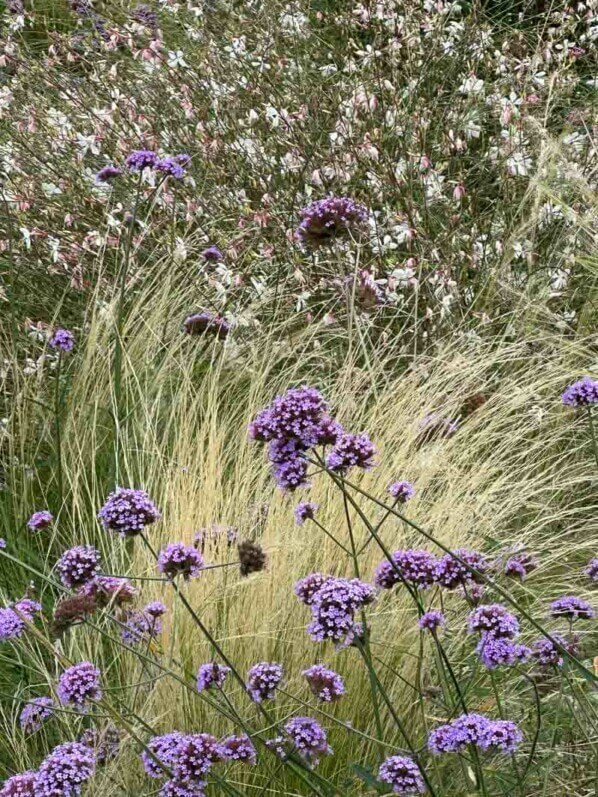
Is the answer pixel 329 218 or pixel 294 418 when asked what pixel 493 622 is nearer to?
pixel 294 418

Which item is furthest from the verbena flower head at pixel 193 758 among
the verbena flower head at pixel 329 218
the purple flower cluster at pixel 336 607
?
the verbena flower head at pixel 329 218

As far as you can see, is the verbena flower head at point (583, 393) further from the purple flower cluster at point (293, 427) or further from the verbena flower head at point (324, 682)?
the verbena flower head at point (324, 682)

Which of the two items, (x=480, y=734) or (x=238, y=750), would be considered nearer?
(x=480, y=734)

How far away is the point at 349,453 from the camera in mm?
1884

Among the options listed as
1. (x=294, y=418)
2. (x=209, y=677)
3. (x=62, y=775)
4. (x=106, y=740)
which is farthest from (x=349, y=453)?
(x=106, y=740)

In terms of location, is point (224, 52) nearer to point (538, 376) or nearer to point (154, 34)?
point (154, 34)

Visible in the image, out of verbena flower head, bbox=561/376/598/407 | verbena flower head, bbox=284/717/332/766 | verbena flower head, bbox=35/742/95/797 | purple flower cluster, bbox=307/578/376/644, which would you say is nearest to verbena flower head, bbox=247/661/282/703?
verbena flower head, bbox=284/717/332/766

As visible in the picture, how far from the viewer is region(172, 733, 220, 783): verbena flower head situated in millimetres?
1735

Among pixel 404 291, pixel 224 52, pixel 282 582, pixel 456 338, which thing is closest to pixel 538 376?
pixel 456 338

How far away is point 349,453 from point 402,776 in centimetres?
52

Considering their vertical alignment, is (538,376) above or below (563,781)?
above

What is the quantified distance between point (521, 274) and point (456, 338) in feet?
1.53

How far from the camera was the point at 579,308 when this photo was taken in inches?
186

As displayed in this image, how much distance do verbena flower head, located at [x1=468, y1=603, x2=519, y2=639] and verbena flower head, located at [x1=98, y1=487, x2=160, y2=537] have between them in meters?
0.56
